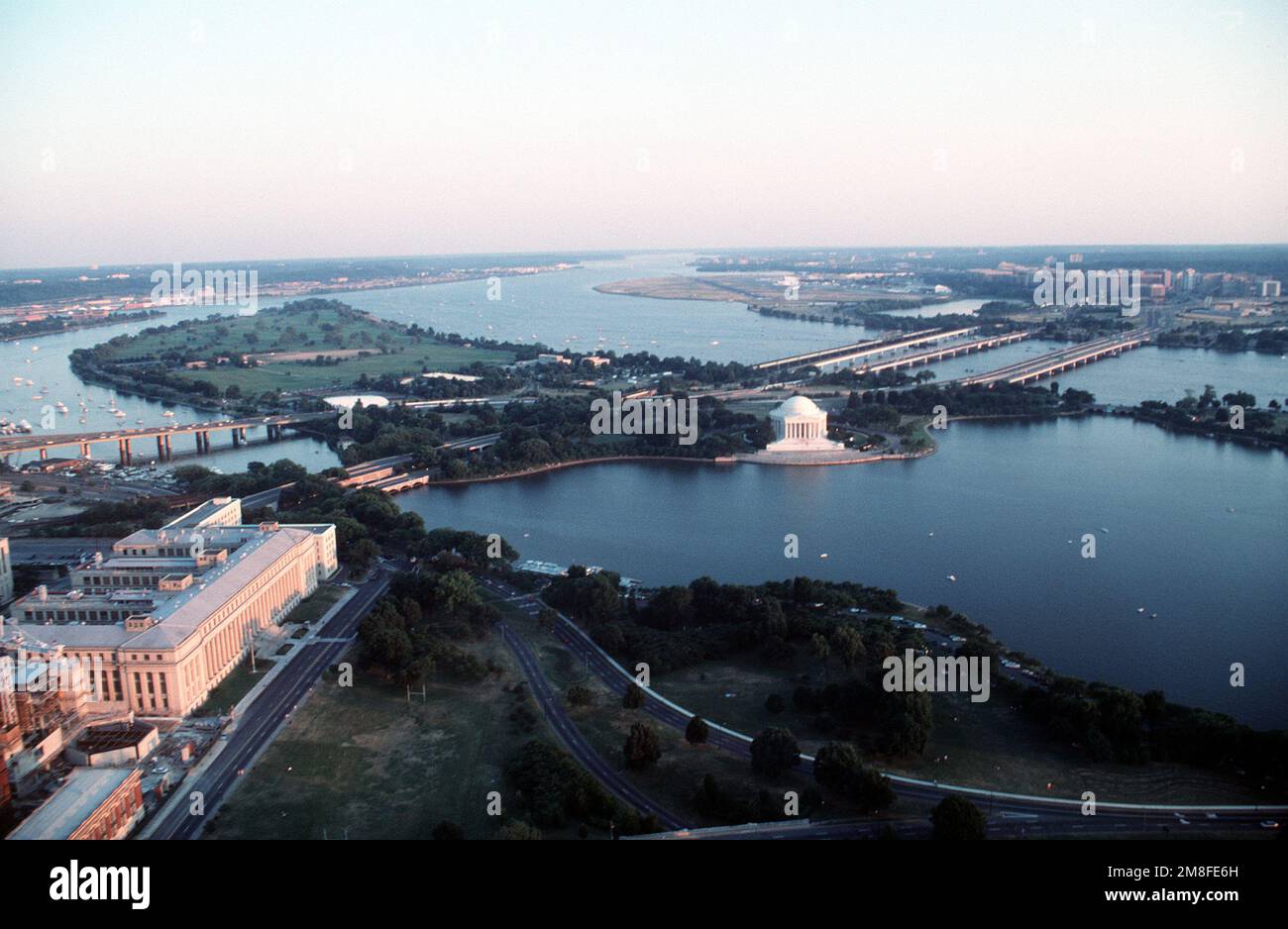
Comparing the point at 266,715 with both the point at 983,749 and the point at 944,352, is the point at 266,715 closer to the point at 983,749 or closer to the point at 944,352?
the point at 983,749

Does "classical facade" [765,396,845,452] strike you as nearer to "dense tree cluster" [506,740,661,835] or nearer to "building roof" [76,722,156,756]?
"dense tree cluster" [506,740,661,835]

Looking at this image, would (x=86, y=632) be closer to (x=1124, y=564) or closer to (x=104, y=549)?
(x=104, y=549)

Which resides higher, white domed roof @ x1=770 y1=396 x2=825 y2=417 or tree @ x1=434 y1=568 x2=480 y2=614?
white domed roof @ x1=770 y1=396 x2=825 y2=417

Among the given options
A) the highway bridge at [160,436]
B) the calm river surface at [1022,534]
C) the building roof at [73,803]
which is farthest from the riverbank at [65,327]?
the building roof at [73,803]

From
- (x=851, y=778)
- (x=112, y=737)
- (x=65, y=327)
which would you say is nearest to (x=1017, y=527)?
(x=851, y=778)

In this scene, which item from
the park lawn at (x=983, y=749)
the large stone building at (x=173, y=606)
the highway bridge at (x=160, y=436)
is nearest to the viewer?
the park lawn at (x=983, y=749)

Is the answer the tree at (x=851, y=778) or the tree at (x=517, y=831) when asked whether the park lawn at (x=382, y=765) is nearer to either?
the tree at (x=517, y=831)

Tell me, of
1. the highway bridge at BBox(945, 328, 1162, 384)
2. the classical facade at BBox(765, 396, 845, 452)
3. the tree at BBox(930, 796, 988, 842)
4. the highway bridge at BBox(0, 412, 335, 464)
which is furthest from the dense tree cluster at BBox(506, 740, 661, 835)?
the highway bridge at BBox(945, 328, 1162, 384)
